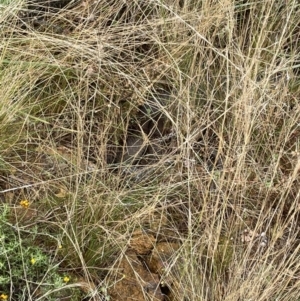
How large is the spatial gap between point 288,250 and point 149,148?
59cm

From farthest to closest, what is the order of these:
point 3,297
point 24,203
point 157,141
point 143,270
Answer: point 157,141, point 143,270, point 24,203, point 3,297

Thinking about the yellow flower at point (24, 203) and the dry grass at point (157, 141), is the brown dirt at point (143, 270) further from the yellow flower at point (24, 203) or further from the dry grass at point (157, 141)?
the yellow flower at point (24, 203)

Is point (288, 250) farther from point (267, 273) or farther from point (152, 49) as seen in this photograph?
point (152, 49)

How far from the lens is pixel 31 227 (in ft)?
5.63

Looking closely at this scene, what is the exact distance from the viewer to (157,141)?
2.04 meters

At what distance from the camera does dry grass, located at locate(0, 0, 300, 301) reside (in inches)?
66.9

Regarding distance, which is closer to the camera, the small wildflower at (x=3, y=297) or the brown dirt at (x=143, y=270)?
the small wildflower at (x=3, y=297)

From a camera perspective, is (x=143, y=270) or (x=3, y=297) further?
(x=143, y=270)

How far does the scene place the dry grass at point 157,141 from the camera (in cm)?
170

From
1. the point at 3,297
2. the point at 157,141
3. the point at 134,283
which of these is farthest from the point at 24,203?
the point at 157,141

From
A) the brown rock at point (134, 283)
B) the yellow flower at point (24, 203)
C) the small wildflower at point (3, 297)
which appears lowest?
the brown rock at point (134, 283)

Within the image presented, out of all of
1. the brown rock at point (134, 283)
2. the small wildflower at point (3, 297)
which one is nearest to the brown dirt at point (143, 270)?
the brown rock at point (134, 283)

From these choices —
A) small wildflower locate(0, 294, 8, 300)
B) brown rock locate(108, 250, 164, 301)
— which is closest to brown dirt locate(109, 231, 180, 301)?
brown rock locate(108, 250, 164, 301)

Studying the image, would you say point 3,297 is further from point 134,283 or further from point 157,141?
point 157,141
